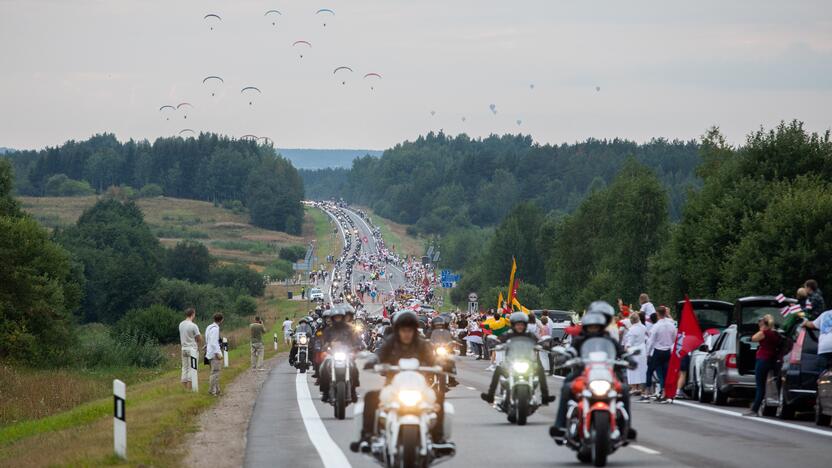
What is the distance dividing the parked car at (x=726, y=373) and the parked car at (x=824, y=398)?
14.6ft

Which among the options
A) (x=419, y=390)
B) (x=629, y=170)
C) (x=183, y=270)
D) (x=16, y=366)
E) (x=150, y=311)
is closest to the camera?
(x=419, y=390)

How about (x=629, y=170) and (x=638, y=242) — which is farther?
(x=629, y=170)

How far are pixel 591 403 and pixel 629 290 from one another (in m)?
98.6

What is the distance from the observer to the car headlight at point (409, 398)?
13.4m

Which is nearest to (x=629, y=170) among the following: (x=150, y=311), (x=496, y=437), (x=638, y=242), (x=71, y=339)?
(x=638, y=242)

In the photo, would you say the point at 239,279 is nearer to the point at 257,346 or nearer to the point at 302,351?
the point at 257,346

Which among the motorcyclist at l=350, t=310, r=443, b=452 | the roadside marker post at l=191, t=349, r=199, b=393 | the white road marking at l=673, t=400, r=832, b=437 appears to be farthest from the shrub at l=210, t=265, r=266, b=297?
the motorcyclist at l=350, t=310, r=443, b=452

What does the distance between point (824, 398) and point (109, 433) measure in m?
10.6

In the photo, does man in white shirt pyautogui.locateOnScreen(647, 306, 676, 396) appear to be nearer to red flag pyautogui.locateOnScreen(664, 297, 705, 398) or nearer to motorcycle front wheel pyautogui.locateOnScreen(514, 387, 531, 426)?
red flag pyautogui.locateOnScreen(664, 297, 705, 398)

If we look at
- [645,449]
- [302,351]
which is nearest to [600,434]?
[645,449]

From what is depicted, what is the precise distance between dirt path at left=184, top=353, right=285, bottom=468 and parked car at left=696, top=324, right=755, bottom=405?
8699mm

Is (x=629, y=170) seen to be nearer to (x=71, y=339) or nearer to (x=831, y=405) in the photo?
(x=71, y=339)

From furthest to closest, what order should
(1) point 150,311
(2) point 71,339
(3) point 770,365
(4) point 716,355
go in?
(1) point 150,311, (2) point 71,339, (4) point 716,355, (3) point 770,365

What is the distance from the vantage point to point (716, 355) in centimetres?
2772
